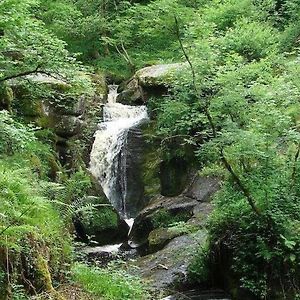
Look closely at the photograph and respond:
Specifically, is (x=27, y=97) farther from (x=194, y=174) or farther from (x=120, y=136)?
(x=194, y=174)

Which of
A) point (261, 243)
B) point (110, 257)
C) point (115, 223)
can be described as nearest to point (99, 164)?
point (115, 223)

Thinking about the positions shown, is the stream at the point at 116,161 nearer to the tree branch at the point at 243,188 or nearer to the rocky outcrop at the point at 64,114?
the rocky outcrop at the point at 64,114

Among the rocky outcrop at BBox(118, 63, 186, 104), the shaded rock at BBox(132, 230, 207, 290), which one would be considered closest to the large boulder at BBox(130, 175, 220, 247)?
the shaded rock at BBox(132, 230, 207, 290)

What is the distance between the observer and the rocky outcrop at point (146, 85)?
627 inches

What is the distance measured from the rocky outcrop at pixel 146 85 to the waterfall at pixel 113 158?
70 cm

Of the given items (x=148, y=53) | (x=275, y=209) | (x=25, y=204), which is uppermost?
(x=148, y=53)

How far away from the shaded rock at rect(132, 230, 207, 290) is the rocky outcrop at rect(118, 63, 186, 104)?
6220mm

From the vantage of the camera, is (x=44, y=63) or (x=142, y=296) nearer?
(x=142, y=296)

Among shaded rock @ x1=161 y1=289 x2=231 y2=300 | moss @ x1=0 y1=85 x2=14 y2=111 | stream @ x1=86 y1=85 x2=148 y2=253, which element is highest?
moss @ x1=0 y1=85 x2=14 y2=111

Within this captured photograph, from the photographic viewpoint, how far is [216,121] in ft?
28.3

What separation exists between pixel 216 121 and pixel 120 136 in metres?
Result: 7.65

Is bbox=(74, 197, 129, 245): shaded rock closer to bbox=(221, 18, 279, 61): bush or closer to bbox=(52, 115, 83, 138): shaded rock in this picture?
bbox=(52, 115, 83, 138): shaded rock

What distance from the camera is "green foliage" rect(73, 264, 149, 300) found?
21.6 ft

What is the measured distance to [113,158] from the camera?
15.7 m
